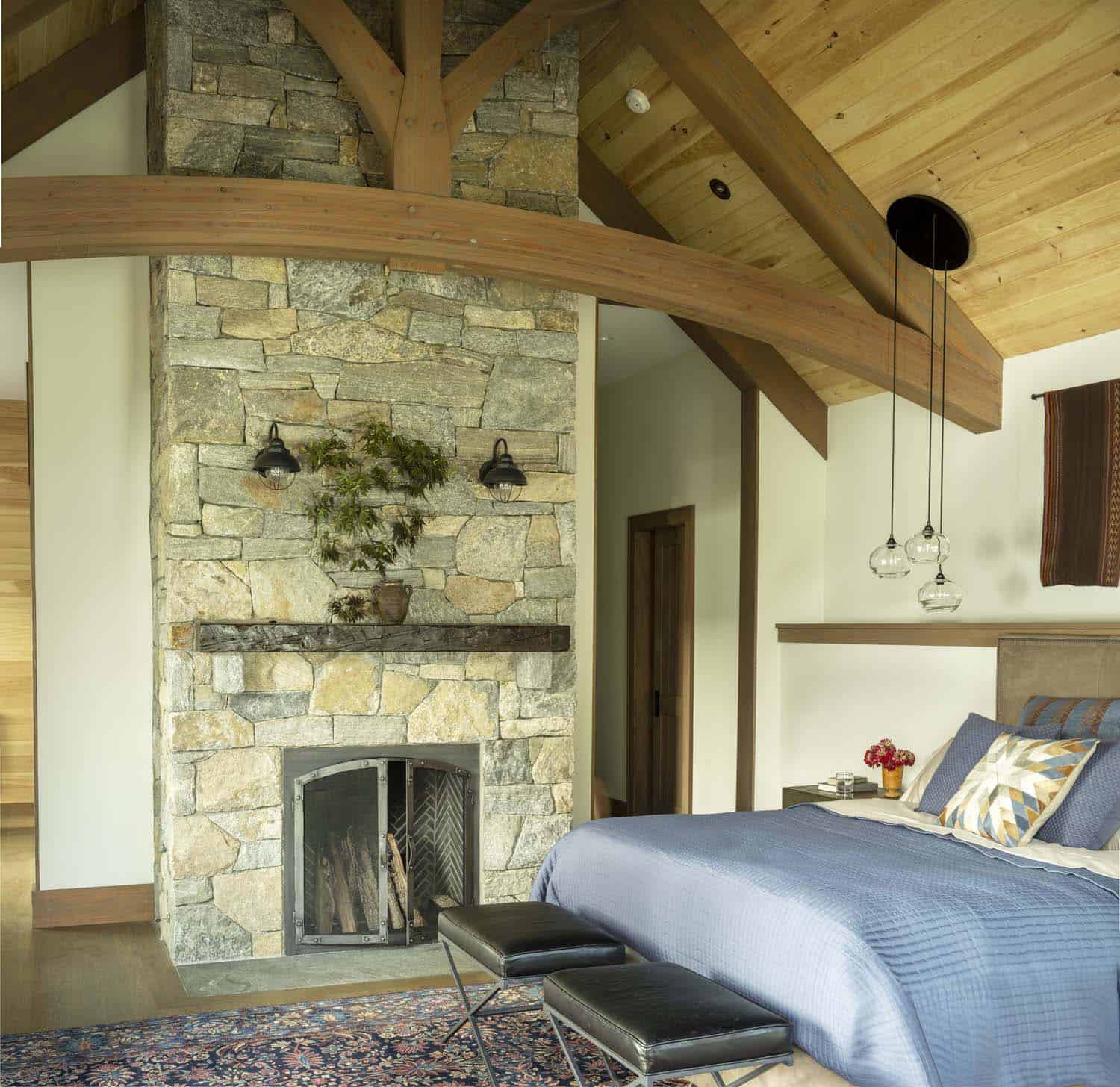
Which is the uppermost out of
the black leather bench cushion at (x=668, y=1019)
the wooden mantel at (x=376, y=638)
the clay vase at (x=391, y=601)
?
the clay vase at (x=391, y=601)

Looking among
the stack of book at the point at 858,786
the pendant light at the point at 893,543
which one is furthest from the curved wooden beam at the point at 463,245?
the stack of book at the point at 858,786

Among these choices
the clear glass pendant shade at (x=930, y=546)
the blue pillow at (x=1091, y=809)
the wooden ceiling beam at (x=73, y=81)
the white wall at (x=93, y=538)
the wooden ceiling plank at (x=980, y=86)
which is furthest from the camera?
the white wall at (x=93, y=538)

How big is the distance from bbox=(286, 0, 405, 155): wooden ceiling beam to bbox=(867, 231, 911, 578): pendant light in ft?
7.28

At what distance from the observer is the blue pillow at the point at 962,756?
427 cm

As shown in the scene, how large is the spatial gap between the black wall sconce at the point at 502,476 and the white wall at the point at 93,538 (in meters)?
1.56

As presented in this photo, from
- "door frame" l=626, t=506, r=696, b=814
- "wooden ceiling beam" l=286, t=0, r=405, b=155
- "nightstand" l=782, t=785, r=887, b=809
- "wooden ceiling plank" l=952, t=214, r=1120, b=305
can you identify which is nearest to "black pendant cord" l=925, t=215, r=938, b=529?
"wooden ceiling plank" l=952, t=214, r=1120, b=305

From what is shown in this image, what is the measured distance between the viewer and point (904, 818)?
4.18 m

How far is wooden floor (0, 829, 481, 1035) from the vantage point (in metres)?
3.99

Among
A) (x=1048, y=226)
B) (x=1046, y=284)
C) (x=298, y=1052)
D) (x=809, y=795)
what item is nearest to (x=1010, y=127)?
(x=1048, y=226)

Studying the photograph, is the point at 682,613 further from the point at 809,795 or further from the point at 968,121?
the point at 968,121

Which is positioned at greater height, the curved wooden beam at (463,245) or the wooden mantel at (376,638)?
the curved wooden beam at (463,245)

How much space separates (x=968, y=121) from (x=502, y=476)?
2.23 meters

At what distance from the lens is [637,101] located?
17.9 feet

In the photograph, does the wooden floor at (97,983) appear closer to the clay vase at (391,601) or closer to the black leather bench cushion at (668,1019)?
the clay vase at (391,601)
